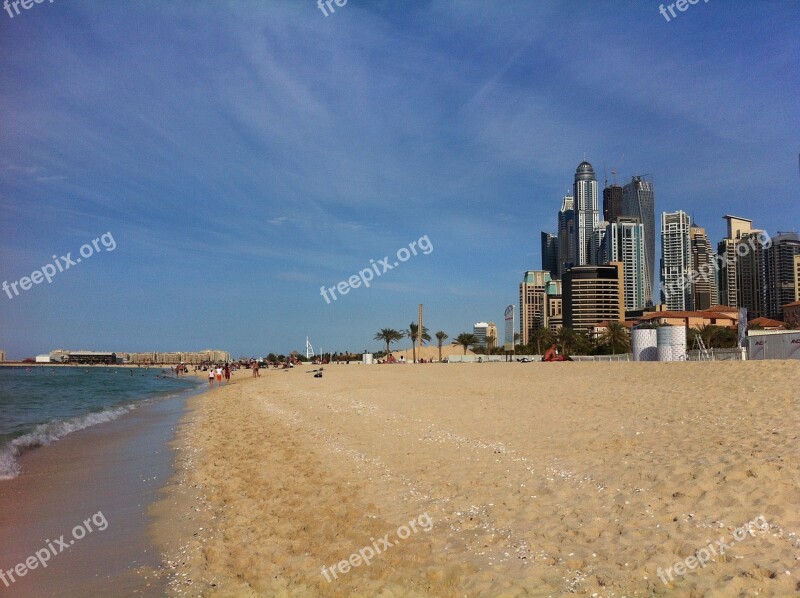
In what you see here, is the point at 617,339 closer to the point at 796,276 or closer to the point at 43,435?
the point at 43,435

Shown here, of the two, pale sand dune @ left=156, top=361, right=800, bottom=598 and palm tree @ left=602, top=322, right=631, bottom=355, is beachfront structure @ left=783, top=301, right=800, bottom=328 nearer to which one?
palm tree @ left=602, top=322, right=631, bottom=355

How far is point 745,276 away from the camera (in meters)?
171

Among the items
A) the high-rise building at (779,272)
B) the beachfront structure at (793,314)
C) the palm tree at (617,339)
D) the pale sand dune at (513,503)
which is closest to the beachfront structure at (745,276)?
the high-rise building at (779,272)

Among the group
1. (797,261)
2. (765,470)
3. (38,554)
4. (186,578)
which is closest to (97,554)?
(38,554)

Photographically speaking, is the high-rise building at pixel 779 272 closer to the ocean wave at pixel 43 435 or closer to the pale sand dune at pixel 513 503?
the pale sand dune at pixel 513 503

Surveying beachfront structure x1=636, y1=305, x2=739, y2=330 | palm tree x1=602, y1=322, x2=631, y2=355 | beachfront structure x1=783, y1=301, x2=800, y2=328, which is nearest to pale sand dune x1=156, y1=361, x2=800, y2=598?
palm tree x1=602, y1=322, x2=631, y2=355

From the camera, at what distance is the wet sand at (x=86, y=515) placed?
19.9ft

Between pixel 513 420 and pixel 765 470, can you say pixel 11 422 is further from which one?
pixel 765 470

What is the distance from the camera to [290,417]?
1905 centimetres

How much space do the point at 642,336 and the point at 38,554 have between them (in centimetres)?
4039

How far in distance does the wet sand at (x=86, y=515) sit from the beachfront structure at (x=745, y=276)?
17558cm

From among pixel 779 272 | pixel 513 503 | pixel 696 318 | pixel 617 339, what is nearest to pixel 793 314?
pixel 696 318

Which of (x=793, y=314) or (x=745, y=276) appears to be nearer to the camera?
(x=793, y=314)

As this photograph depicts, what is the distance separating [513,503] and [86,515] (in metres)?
6.76
